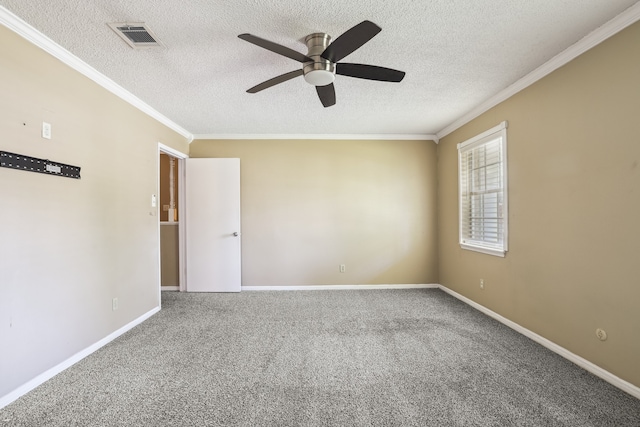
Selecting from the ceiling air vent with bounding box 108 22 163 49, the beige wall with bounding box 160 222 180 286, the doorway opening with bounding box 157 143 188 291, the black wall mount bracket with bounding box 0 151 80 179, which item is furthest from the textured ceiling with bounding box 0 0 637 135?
the beige wall with bounding box 160 222 180 286

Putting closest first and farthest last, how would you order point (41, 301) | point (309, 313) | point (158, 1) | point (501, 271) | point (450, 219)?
point (158, 1) < point (41, 301) < point (501, 271) < point (309, 313) < point (450, 219)

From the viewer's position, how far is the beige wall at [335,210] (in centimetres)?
441

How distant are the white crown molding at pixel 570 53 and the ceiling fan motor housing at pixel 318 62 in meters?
1.86

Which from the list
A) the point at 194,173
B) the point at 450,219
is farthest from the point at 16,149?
the point at 450,219

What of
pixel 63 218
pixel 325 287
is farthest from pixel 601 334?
pixel 63 218

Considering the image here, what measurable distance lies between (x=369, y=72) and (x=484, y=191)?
2265mm

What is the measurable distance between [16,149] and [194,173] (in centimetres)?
237

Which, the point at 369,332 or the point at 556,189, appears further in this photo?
the point at 369,332

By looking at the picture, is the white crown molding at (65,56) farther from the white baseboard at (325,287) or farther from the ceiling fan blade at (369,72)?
the white baseboard at (325,287)

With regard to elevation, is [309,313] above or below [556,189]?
below

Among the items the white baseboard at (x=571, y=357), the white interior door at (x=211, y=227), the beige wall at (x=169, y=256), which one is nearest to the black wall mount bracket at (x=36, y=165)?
the white interior door at (x=211, y=227)

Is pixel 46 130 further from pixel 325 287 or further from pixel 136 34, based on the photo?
pixel 325 287

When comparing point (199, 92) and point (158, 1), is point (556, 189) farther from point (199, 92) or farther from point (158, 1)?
point (199, 92)

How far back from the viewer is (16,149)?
1.84 m
